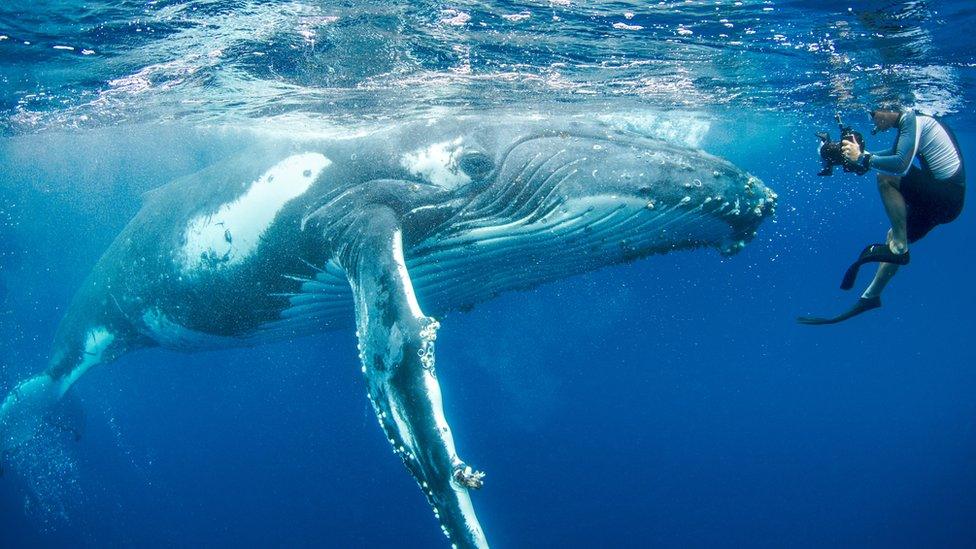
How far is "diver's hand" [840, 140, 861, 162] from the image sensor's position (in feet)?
17.2

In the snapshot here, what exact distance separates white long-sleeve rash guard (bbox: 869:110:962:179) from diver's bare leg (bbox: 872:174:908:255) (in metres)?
0.21

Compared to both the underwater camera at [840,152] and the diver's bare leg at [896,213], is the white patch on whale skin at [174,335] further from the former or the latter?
the diver's bare leg at [896,213]

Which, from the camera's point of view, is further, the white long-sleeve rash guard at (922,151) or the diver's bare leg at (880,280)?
the diver's bare leg at (880,280)

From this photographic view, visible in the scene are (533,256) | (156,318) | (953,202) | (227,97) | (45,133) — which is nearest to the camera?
(953,202)

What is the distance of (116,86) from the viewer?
37.1 feet

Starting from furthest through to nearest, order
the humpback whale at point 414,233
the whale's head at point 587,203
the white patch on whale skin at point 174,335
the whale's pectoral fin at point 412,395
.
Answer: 1. the white patch on whale skin at point 174,335
2. the whale's head at point 587,203
3. the humpback whale at point 414,233
4. the whale's pectoral fin at point 412,395

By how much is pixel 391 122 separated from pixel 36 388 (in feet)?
31.5

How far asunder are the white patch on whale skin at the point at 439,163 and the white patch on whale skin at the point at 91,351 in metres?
6.70

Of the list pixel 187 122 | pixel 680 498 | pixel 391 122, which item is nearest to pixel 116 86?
pixel 187 122

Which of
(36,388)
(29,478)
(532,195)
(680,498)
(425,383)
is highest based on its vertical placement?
(532,195)

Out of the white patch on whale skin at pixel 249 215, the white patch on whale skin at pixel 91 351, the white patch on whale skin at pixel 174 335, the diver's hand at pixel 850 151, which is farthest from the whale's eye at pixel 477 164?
the white patch on whale skin at pixel 91 351

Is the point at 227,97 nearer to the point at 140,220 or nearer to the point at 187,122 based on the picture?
the point at 187,122

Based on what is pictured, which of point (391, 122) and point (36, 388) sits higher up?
point (391, 122)

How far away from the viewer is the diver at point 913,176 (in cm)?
526
